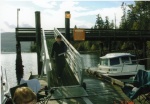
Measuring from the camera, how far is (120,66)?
21.2m

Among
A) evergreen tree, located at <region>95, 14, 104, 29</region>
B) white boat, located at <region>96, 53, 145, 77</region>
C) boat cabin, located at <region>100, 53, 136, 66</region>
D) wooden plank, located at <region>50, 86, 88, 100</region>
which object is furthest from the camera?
evergreen tree, located at <region>95, 14, 104, 29</region>

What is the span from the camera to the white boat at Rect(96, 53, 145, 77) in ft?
67.6

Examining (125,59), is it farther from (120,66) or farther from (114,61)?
(114,61)

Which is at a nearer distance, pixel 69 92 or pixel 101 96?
pixel 69 92

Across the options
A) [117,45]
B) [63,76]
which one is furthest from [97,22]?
[63,76]

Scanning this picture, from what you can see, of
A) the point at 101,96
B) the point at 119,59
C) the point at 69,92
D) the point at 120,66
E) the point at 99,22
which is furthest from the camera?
the point at 99,22

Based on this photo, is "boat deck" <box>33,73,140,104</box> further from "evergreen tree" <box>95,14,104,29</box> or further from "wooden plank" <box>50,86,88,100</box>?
"evergreen tree" <box>95,14,104,29</box>

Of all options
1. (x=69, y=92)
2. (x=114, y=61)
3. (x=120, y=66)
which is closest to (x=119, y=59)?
(x=114, y=61)

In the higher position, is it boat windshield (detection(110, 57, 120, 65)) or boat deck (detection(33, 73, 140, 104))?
boat windshield (detection(110, 57, 120, 65))

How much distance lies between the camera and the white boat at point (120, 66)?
20609mm

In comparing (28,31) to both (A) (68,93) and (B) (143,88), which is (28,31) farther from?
(B) (143,88)

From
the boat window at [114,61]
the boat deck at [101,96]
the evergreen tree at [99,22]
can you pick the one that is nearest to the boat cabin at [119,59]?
the boat window at [114,61]

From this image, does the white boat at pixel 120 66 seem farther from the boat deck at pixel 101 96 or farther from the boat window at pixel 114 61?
the boat deck at pixel 101 96

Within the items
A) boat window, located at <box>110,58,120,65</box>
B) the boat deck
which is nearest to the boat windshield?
boat window, located at <box>110,58,120,65</box>
